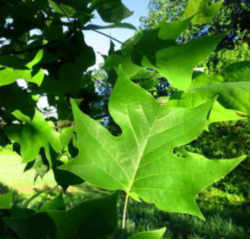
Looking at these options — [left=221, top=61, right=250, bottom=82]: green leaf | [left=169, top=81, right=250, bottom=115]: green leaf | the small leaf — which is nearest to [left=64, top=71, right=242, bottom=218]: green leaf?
[left=169, top=81, right=250, bottom=115]: green leaf

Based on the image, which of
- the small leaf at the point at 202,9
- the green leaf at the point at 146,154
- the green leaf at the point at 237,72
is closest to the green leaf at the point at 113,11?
the small leaf at the point at 202,9

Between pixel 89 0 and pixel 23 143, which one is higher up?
pixel 89 0

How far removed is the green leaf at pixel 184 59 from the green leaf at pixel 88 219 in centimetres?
38

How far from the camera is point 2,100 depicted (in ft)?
3.44

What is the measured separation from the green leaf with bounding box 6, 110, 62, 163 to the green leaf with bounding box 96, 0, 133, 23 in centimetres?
46

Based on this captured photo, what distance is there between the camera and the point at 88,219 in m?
0.45

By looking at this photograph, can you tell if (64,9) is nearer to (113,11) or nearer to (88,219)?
(113,11)

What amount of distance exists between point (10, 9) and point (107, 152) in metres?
0.79

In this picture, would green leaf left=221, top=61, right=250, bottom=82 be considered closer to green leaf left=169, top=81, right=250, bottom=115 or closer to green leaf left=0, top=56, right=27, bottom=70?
green leaf left=169, top=81, right=250, bottom=115

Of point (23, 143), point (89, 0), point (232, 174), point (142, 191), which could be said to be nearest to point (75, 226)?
point (142, 191)

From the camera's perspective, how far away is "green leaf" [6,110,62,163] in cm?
106

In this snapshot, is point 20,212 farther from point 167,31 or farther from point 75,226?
point 167,31

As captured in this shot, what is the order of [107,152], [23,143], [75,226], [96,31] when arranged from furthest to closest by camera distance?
[23,143], [96,31], [107,152], [75,226]

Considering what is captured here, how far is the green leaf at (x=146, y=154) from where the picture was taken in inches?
20.1
